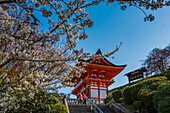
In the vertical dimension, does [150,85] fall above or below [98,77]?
below

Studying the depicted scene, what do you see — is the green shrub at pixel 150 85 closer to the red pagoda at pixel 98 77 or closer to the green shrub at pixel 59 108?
the green shrub at pixel 59 108

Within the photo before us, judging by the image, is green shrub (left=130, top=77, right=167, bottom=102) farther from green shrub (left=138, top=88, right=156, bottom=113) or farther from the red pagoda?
the red pagoda

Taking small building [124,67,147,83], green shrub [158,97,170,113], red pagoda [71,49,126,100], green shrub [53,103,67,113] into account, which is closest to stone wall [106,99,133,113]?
green shrub [158,97,170,113]

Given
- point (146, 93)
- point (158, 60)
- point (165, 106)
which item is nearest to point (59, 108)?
point (165, 106)

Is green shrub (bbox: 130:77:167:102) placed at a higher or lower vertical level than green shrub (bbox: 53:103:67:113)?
higher

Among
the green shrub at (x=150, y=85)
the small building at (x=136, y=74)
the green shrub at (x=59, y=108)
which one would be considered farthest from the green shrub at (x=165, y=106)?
the small building at (x=136, y=74)

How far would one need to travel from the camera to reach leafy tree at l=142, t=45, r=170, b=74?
24250mm

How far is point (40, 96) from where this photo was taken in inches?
323

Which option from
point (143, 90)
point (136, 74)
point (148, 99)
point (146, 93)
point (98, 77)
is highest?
point (136, 74)

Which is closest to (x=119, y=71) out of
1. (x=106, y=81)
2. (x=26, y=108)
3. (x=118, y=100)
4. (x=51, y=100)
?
(x=106, y=81)

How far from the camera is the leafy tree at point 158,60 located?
24250mm

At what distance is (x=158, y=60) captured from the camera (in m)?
25.0

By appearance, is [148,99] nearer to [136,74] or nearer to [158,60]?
[136,74]

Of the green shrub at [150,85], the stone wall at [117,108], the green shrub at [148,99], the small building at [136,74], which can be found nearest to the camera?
the green shrub at [148,99]
